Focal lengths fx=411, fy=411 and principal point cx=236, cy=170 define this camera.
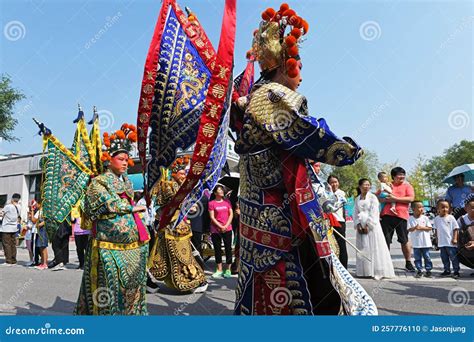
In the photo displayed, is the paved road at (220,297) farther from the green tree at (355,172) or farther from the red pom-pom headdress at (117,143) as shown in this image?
the green tree at (355,172)

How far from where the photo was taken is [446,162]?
3603 cm

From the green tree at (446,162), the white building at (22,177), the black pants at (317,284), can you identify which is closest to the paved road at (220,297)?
the black pants at (317,284)

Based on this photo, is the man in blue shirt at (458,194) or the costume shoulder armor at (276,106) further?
the man in blue shirt at (458,194)

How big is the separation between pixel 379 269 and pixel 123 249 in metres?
4.16

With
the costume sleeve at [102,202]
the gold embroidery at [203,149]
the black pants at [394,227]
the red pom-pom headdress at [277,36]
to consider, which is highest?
the red pom-pom headdress at [277,36]

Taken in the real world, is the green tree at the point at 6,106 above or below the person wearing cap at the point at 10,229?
above

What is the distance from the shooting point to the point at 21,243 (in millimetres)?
→ 17094

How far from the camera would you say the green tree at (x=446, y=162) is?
33556 millimetres

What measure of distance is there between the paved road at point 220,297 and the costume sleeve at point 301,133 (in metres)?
2.62

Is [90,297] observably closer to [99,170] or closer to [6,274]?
[99,170]

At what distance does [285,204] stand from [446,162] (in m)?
38.3

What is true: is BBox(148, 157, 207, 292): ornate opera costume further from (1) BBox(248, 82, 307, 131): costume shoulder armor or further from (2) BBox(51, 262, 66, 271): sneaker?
(2) BBox(51, 262, 66, 271): sneaker

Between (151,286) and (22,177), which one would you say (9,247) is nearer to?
(151,286)

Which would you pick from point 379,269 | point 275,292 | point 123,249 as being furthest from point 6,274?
point 275,292
